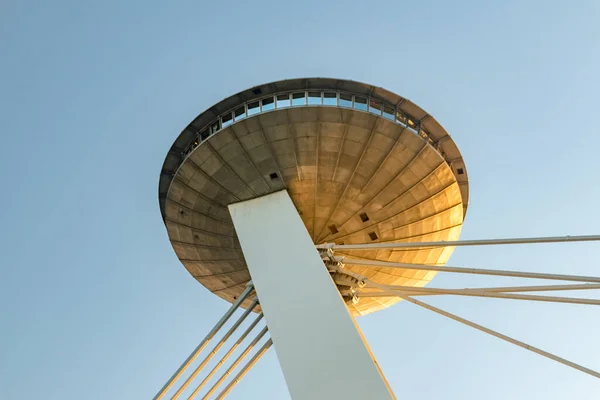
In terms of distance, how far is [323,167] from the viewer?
17.9 meters

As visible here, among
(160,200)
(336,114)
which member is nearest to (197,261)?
(160,200)

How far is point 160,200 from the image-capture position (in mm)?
19812

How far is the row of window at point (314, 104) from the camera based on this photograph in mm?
17062

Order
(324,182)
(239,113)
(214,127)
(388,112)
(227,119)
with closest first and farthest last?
1. (388,112)
2. (239,113)
3. (227,119)
4. (214,127)
5. (324,182)

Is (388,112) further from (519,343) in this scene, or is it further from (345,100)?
(519,343)

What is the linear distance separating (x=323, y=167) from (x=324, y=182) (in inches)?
23.5

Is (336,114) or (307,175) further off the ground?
(336,114)

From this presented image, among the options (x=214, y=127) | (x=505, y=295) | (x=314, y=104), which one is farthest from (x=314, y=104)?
(x=505, y=295)

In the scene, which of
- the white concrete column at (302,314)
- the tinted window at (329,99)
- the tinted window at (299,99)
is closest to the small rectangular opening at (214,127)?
the tinted window at (299,99)

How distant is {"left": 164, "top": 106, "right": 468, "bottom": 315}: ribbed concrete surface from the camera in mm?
17188

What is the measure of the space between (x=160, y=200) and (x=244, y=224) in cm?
462

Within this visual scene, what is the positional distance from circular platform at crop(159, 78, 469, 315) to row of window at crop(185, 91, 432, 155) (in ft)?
0.12

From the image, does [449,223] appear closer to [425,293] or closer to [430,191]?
[430,191]

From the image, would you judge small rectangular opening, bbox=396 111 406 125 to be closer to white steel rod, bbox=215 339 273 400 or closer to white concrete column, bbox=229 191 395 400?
white concrete column, bbox=229 191 395 400
